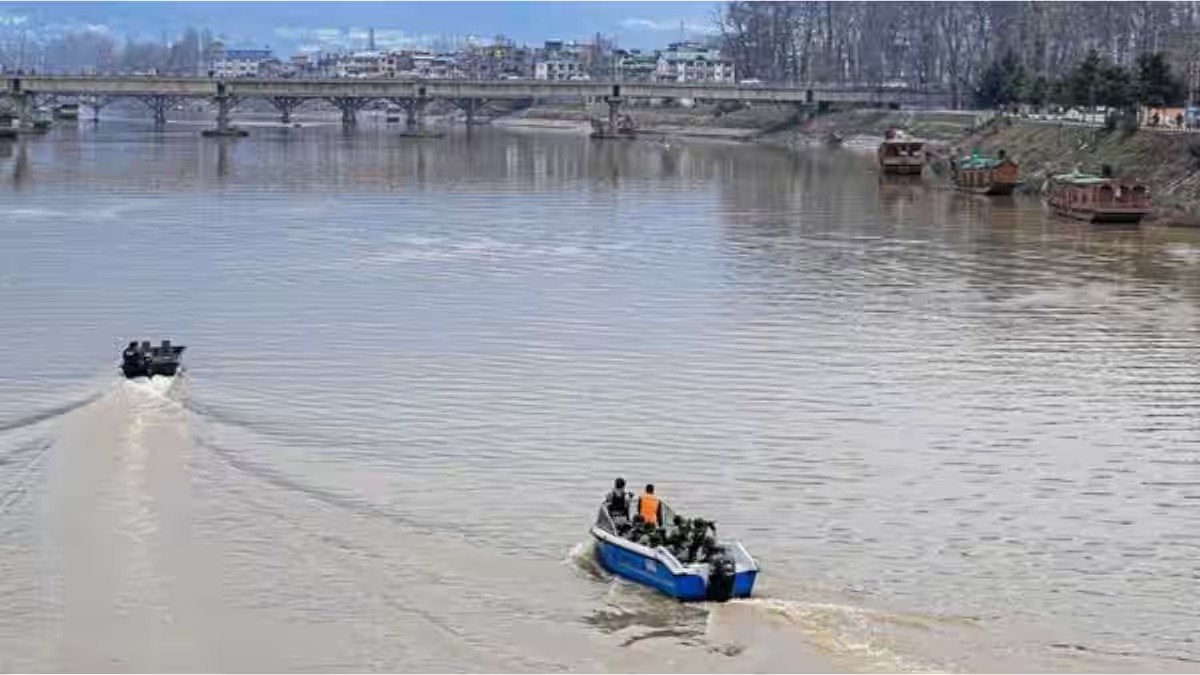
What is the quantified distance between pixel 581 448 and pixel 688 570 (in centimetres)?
831

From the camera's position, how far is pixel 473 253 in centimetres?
5619

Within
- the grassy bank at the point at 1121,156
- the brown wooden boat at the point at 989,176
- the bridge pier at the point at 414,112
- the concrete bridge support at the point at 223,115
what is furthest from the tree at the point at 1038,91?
the concrete bridge support at the point at 223,115

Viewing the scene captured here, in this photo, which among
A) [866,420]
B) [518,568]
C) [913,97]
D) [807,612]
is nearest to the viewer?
[807,612]

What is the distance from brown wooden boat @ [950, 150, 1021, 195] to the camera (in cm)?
8100

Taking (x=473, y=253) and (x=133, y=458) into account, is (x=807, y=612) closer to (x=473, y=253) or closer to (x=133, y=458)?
(x=133, y=458)

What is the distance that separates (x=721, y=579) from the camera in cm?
2059

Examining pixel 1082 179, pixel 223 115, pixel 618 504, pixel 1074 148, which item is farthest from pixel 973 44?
pixel 618 504

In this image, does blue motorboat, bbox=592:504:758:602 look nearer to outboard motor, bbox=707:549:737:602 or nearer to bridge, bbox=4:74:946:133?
outboard motor, bbox=707:549:737:602

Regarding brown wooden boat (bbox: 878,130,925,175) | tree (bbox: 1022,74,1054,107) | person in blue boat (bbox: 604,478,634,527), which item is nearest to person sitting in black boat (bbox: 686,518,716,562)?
person in blue boat (bbox: 604,478,634,527)

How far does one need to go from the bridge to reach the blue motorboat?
125 meters

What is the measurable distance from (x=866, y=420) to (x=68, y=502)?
45.3 ft

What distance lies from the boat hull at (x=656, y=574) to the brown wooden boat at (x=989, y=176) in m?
62.1

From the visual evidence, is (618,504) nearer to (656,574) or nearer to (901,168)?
(656,574)

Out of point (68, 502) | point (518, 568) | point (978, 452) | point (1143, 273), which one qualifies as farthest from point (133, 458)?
point (1143, 273)
